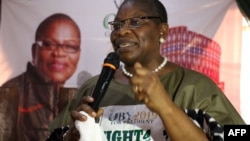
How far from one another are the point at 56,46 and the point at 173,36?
0.66 metres

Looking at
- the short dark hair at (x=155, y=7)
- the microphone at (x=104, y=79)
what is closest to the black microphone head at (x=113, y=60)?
the microphone at (x=104, y=79)

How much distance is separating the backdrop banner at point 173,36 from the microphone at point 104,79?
42.6 inches

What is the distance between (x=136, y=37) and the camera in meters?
0.98

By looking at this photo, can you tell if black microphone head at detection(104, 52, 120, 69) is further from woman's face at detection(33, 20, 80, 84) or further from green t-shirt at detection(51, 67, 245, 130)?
woman's face at detection(33, 20, 80, 84)

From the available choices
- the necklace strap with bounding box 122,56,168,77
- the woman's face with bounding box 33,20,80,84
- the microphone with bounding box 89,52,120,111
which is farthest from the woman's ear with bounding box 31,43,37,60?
the microphone with bounding box 89,52,120,111

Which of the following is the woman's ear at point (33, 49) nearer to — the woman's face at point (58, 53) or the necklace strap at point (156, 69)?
the woman's face at point (58, 53)

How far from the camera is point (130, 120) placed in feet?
3.18

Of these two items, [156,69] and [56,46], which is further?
[56,46]

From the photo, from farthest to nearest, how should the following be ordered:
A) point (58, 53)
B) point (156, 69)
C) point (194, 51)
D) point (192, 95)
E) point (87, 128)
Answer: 1. point (58, 53)
2. point (194, 51)
3. point (156, 69)
4. point (192, 95)
5. point (87, 128)

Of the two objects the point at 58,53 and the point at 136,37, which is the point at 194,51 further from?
the point at 136,37

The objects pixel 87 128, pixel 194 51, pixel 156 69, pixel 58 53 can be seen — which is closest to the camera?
pixel 87 128

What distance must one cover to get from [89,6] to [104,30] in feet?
0.55

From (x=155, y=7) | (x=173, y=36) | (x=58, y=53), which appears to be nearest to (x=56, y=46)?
(x=58, y=53)

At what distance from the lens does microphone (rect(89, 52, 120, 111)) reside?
78cm
